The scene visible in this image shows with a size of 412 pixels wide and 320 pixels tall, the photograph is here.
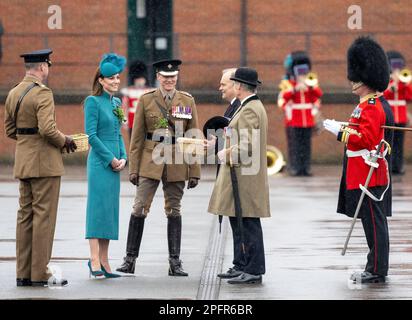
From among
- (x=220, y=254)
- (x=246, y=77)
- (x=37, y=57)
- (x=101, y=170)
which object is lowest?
(x=220, y=254)

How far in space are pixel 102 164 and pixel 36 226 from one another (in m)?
0.86

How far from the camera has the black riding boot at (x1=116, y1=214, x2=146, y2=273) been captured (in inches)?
451

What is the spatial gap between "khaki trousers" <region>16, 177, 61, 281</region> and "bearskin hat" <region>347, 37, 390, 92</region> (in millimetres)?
2580

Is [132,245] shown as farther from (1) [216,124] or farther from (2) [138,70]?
(2) [138,70]

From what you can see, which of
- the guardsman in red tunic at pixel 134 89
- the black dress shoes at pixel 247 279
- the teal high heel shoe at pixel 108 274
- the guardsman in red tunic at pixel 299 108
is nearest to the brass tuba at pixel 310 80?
the guardsman in red tunic at pixel 299 108

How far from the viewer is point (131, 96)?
24.1 m

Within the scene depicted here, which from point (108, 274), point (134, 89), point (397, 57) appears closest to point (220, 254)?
point (108, 274)

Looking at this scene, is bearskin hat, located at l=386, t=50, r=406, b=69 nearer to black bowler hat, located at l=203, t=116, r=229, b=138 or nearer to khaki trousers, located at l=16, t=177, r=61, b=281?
black bowler hat, located at l=203, t=116, r=229, b=138

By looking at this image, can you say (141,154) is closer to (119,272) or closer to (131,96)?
(119,272)

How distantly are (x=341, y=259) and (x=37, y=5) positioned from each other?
14670 mm

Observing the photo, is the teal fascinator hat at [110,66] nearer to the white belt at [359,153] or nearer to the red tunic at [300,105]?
the white belt at [359,153]

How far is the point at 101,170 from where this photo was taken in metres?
11.2

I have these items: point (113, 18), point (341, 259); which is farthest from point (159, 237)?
point (113, 18)

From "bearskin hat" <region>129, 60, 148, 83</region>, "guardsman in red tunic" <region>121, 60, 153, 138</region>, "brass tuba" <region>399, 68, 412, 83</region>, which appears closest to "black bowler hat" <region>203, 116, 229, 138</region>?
"brass tuba" <region>399, 68, 412, 83</region>
